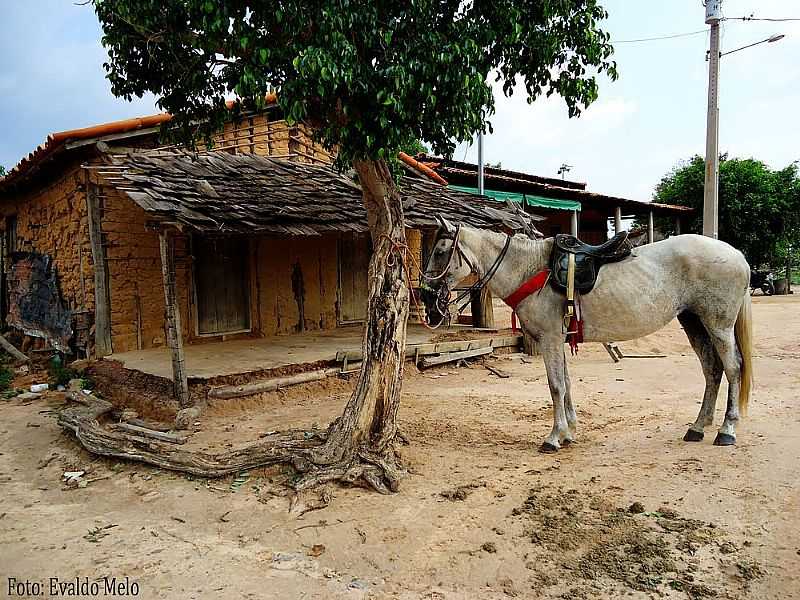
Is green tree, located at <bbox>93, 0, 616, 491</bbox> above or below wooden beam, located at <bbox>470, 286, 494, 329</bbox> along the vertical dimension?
above

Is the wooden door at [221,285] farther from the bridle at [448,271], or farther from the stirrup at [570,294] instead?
the stirrup at [570,294]

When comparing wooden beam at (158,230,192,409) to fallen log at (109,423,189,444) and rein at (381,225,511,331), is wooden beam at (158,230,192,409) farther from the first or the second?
rein at (381,225,511,331)

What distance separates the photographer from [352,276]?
35.3ft

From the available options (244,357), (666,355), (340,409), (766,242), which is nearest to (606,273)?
(340,409)

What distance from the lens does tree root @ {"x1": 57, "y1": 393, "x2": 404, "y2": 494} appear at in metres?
4.21

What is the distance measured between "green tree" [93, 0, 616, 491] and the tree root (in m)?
0.02

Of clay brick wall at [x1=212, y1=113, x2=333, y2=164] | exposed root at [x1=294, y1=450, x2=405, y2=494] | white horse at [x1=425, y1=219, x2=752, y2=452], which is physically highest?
clay brick wall at [x1=212, y1=113, x2=333, y2=164]

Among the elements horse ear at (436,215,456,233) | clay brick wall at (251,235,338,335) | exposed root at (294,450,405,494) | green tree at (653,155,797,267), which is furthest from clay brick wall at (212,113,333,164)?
green tree at (653,155,797,267)

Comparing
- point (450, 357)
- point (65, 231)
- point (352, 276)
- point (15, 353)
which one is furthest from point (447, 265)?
point (15, 353)

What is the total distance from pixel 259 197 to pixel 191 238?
5.08 feet

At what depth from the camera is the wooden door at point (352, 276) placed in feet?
34.7

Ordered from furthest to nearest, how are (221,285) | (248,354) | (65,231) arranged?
(221,285), (65,231), (248,354)

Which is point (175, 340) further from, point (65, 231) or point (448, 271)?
point (65, 231)

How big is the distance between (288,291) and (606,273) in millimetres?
6058
